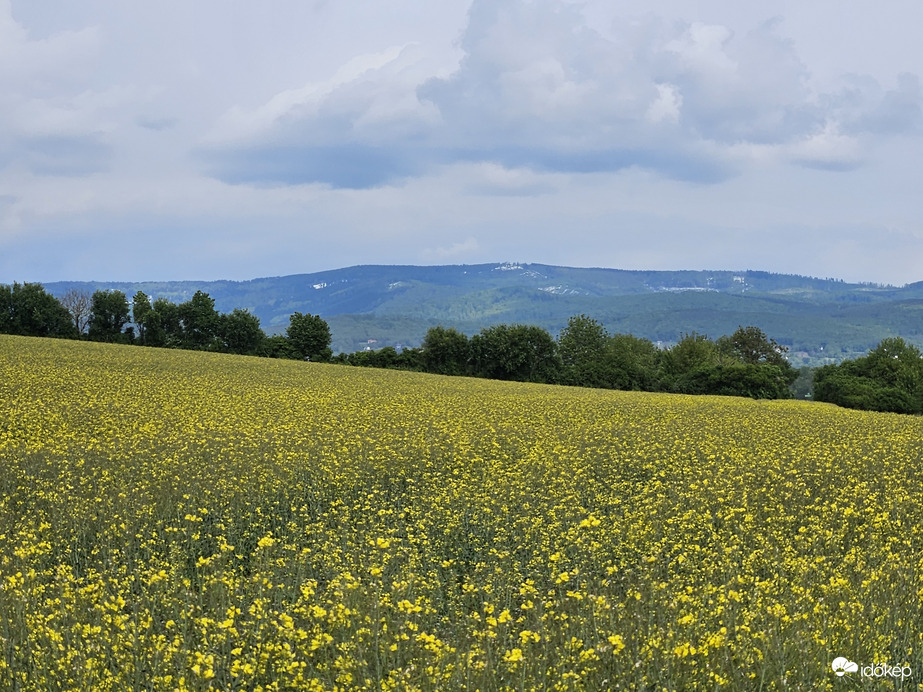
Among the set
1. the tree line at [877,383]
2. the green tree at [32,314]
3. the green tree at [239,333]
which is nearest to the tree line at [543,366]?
the tree line at [877,383]

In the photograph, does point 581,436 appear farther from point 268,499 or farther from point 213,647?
point 213,647

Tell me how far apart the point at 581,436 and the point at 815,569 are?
1244 cm

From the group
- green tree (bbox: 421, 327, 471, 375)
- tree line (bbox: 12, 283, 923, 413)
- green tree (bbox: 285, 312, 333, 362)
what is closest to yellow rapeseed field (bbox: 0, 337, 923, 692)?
tree line (bbox: 12, 283, 923, 413)

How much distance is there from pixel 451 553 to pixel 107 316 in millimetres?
84852

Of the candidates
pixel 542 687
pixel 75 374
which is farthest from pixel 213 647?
pixel 75 374

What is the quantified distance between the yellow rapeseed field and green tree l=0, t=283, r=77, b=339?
67545mm

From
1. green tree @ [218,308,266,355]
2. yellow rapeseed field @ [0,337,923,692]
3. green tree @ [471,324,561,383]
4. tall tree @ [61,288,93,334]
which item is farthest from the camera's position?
tall tree @ [61,288,93,334]

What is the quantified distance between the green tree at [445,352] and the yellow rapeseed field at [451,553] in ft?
176

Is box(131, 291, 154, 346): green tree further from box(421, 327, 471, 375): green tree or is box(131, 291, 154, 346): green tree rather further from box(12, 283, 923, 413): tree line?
box(421, 327, 471, 375): green tree

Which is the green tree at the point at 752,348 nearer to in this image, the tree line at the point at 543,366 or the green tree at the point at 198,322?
the tree line at the point at 543,366

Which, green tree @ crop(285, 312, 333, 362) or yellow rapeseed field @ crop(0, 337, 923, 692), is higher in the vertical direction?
green tree @ crop(285, 312, 333, 362)

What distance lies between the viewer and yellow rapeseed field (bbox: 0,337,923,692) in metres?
6.91

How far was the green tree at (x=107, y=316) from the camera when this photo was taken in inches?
3378

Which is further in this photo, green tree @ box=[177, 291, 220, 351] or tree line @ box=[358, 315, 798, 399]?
green tree @ box=[177, 291, 220, 351]
